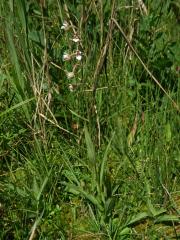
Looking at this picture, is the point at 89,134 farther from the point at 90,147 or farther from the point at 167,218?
the point at 167,218

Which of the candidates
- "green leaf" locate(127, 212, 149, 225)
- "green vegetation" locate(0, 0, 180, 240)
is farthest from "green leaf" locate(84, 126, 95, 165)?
"green leaf" locate(127, 212, 149, 225)

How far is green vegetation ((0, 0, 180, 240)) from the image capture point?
4.72 feet

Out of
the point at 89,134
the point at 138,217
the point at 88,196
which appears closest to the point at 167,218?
the point at 138,217

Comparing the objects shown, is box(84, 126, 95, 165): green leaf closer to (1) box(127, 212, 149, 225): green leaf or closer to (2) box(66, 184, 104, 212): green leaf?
(2) box(66, 184, 104, 212): green leaf

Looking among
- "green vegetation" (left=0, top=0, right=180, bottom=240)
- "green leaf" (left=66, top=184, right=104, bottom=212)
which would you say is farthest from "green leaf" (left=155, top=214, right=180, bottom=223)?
"green leaf" (left=66, top=184, right=104, bottom=212)

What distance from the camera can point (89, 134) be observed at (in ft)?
4.83

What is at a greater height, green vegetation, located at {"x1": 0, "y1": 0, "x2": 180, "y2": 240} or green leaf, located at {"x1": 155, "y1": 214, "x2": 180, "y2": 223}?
green vegetation, located at {"x1": 0, "y1": 0, "x2": 180, "y2": 240}

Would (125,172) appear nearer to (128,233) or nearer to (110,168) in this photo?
(110,168)

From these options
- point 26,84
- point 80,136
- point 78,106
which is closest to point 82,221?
point 80,136

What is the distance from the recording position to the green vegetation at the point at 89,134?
4.72 ft

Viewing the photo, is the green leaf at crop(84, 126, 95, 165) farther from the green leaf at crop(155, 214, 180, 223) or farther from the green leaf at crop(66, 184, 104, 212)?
the green leaf at crop(155, 214, 180, 223)

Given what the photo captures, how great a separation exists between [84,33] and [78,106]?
32cm

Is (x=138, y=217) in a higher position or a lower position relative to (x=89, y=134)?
lower

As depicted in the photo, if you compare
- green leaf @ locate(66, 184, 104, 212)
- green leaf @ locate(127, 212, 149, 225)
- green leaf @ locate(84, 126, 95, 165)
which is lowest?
green leaf @ locate(127, 212, 149, 225)
